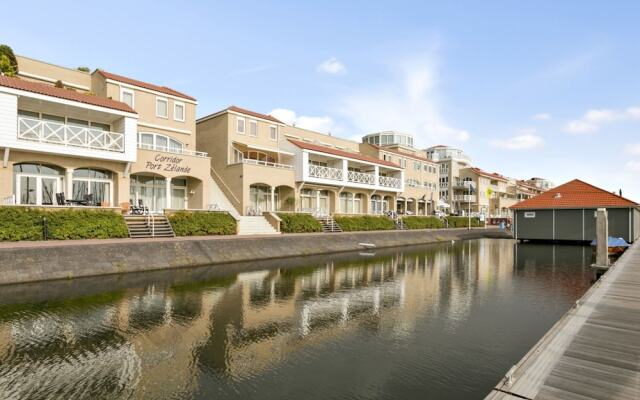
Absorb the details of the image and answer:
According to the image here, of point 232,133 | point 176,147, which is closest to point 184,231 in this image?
point 176,147

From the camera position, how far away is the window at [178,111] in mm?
28781

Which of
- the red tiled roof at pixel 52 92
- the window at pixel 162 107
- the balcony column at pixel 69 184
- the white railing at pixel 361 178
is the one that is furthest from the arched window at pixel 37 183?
the white railing at pixel 361 178

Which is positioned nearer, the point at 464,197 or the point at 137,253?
the point at 137,253

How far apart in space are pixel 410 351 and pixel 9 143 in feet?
69.2

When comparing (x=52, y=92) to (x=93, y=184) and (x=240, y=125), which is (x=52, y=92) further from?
(x=240, y=125)

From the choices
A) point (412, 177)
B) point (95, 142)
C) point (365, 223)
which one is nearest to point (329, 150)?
point (365, 223)

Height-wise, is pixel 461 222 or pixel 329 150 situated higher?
pixel 329 150

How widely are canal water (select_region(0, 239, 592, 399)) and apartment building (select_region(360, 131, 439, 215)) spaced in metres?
34.3

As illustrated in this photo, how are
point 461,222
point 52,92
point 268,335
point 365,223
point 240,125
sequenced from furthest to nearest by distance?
point 461,222
point 365,223
point 240,125
point 52,92
point 268,335

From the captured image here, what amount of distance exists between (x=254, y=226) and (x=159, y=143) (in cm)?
926

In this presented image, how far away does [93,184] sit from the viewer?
77.5 ft

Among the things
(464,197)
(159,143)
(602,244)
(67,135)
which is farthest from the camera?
(464,197)

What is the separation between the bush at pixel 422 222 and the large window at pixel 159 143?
2315cm

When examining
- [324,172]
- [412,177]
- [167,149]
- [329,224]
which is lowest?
[329,224]
